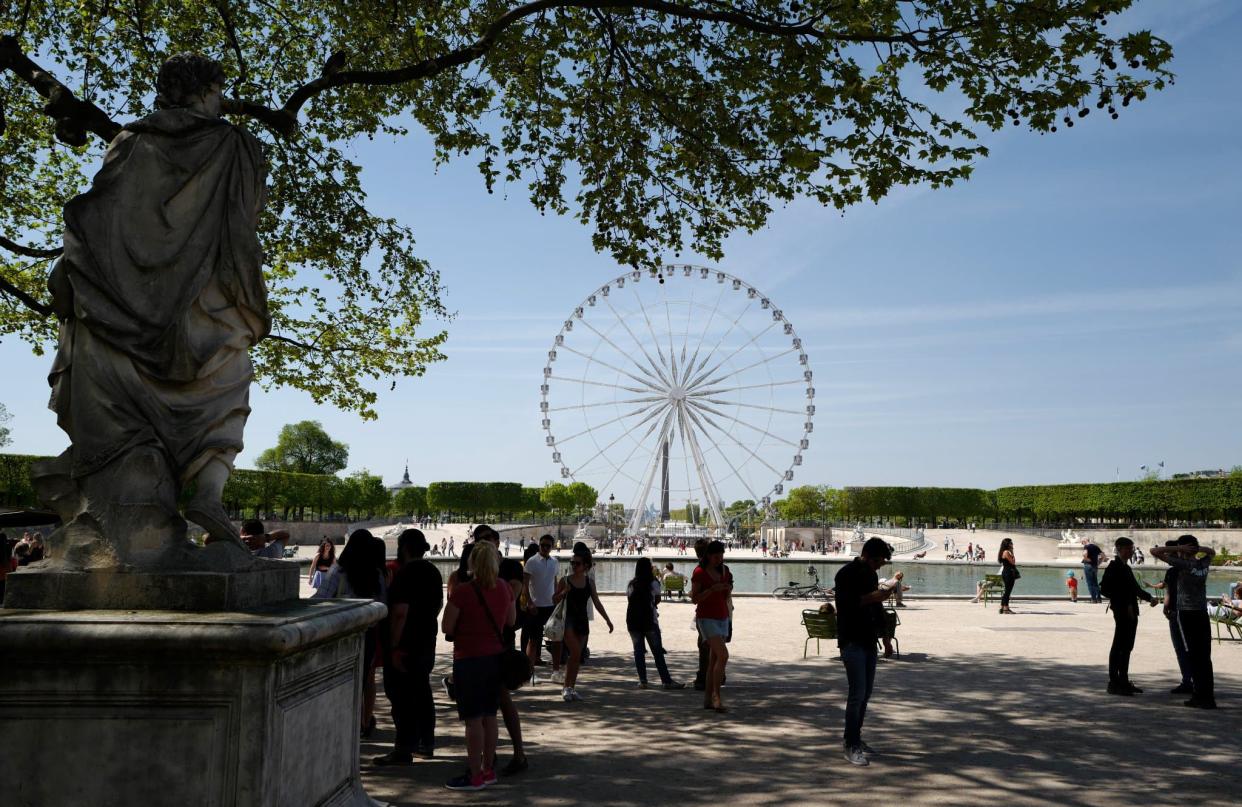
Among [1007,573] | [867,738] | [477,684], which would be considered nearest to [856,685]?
[867,738]

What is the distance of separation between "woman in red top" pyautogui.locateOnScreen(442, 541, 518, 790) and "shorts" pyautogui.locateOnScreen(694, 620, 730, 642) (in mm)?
2476

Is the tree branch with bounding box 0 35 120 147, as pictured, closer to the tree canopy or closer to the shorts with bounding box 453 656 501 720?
the shorts with bounding box 453 656 501 720

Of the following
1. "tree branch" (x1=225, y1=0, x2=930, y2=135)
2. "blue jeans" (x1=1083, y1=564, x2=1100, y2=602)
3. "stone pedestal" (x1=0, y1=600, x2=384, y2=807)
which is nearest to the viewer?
"stone pedestal" (x1=0, y1=600, x2=384, y2=807)

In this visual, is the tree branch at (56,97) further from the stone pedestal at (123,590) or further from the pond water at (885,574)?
the pond water at (885,574)

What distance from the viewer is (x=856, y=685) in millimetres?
5578

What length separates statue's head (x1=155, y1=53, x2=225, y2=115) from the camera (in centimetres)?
341

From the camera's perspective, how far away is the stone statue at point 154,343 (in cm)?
304

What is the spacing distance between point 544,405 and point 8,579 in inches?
1407

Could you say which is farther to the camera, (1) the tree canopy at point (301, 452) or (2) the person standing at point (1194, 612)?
(1) the tree canopy at point (301, 452)

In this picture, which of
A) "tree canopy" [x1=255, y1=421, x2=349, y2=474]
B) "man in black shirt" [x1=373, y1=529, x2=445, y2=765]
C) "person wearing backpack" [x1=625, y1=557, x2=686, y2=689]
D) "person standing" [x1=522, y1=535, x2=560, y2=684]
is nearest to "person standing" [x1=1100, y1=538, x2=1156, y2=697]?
"person wearing backpack" [x1=625, y1=557, x2=686, y2=689]

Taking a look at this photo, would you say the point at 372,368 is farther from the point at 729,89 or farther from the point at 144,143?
the point at 144,143

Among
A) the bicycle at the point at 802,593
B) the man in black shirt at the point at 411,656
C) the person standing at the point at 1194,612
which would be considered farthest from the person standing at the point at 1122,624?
the bicycle at the point at 802,593

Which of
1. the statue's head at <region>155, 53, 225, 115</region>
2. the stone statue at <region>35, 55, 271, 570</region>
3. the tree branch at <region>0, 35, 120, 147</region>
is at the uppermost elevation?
the tree branch at <region>0, 35, 120, 147</region>

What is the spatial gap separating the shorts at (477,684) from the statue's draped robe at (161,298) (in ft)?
6.87
